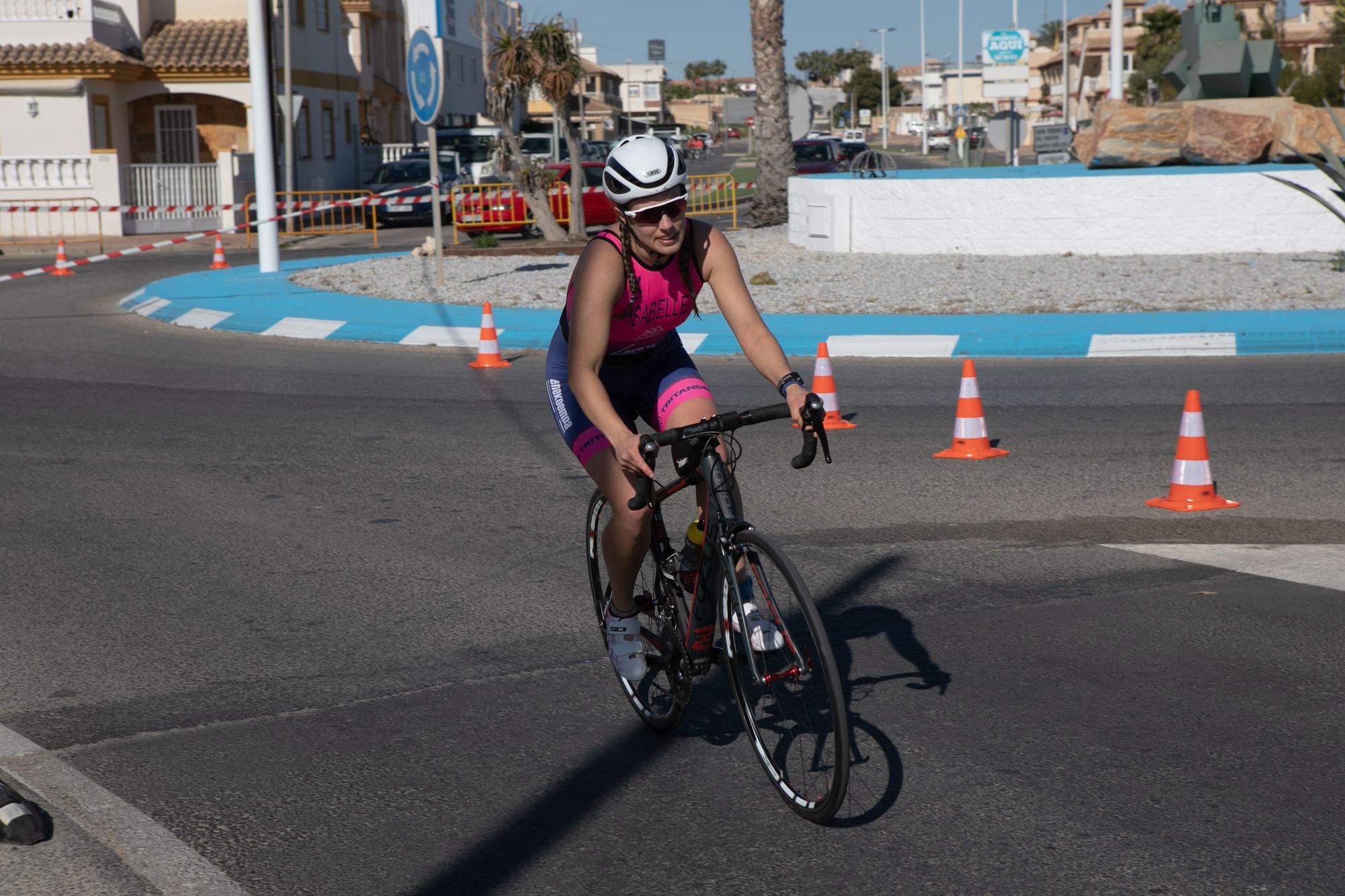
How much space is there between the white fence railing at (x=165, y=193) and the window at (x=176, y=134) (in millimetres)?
4614

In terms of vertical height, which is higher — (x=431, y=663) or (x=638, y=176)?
(x=638, y=176)

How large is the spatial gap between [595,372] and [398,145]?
167 feet

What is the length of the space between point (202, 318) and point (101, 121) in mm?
23598

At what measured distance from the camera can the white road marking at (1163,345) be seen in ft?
43.6

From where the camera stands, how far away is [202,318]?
56.2ft

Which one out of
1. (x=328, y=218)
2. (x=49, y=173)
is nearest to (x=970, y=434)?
(x=328, y=218)

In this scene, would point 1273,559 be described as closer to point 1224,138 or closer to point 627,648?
point 627,648

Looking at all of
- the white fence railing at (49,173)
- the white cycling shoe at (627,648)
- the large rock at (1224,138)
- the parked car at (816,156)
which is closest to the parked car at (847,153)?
the parked car at (816,156)

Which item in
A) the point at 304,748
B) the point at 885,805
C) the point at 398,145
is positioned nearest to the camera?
the point at 885,805

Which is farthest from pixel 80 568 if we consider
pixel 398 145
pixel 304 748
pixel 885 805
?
pixel 398 145

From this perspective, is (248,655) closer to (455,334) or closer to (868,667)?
(868,667)

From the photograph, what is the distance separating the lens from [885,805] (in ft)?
13.3

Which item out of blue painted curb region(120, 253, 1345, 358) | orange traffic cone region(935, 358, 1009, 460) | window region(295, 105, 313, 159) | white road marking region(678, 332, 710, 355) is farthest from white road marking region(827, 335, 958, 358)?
window region(295, 105, 313, 159)

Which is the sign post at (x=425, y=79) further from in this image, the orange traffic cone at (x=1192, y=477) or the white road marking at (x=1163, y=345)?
the orange traffic cone at (x=1192, y=477)
